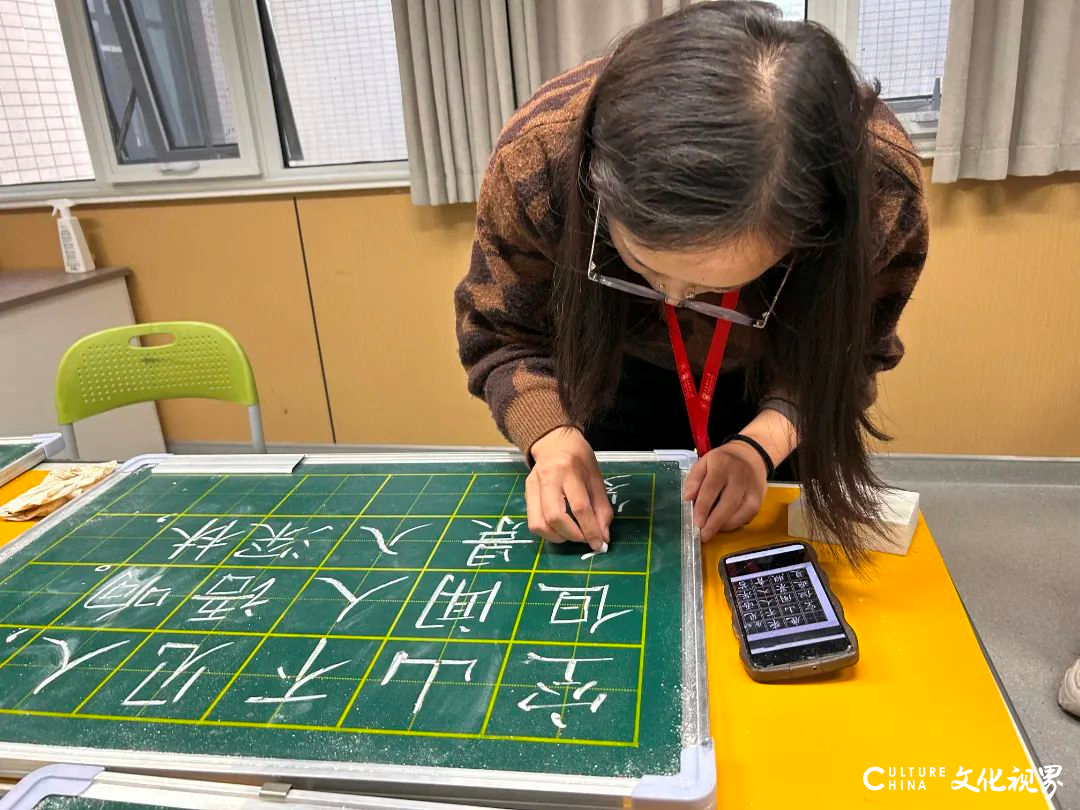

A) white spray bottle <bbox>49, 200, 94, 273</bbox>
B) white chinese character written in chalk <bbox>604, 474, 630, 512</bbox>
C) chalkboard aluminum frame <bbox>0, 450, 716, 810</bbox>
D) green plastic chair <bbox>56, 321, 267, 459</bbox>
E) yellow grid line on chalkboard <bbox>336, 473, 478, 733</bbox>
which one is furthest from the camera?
white spray bottle <bbox>49, 200, 94, 273</bbox>

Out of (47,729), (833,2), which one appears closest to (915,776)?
(47,729)

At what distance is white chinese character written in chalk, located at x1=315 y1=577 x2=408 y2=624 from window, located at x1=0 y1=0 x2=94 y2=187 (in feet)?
8.56

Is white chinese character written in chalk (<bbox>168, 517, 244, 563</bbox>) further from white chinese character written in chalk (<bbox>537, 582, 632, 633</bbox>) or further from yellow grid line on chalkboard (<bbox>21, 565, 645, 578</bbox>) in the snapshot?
white chinese character written in chalk (<bbox>537, 582, 632, 633</bbox>)

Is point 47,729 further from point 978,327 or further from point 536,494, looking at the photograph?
point 978,327

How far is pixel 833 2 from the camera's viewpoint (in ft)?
7.39

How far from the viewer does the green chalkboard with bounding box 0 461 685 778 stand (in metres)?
0.69

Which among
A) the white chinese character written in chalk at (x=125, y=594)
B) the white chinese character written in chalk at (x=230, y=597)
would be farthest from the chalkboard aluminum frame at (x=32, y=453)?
the white chinese character written in chalk at (x=230, y=597)

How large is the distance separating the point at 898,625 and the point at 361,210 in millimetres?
2228

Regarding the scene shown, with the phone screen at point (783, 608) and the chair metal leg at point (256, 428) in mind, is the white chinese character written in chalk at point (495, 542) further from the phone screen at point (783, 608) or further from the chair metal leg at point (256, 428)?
the chair metal leg at point (256, 428)

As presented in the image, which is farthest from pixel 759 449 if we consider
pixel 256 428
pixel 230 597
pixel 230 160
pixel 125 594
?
pixel 230 160

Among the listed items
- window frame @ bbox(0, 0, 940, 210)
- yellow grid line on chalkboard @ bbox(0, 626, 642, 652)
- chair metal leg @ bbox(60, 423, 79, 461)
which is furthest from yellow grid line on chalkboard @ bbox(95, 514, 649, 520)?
window frame @ bbox(0, 0, 940, 210)

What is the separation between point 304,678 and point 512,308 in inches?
21.2

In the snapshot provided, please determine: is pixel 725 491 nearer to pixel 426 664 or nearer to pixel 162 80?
pixel 426 664

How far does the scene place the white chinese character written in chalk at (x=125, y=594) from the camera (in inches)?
35.5
